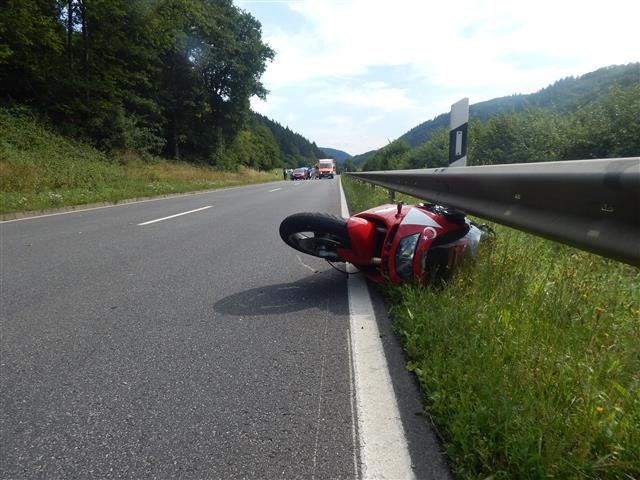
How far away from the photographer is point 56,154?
1731cm

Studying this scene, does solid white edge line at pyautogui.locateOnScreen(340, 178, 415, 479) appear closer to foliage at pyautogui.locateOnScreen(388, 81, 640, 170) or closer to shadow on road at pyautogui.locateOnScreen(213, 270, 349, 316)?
shadow on road at pyautogui.locateOnScreen(213, 270, 349, 316)

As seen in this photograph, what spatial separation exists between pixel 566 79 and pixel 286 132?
13434 cm

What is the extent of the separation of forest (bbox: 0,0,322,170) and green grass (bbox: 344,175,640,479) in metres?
21.6

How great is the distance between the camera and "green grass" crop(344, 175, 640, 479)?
1.34 meters

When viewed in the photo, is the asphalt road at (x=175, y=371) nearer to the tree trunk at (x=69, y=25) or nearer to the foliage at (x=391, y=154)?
the tree trunk at (x=69, y=25)

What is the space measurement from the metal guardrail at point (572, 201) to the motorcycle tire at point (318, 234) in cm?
106

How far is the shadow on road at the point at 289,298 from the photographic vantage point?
3040 millimetres

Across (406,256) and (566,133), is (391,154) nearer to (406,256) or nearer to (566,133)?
(566,133)

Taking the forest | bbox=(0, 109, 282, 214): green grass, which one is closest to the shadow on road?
bbox=(0, 109, 282, 214): green grass

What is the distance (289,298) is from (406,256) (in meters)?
1.01

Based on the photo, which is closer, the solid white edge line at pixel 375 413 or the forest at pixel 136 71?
the solid white edge line at pixel 375 413

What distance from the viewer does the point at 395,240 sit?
2.99 metres

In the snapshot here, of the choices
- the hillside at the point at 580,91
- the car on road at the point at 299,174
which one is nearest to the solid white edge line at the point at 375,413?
the hillside at the point at 580,91

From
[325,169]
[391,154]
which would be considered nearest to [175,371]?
[391,154]
